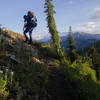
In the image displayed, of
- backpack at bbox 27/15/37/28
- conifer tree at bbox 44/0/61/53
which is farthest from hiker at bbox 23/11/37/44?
conifer tree at bbox 44/0/61/53

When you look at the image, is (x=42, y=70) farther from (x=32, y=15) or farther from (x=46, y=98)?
(x=32, y=15)

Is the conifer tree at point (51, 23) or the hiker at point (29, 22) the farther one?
the conifer tree at point (51, 23)

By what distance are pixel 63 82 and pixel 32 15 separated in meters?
7.25

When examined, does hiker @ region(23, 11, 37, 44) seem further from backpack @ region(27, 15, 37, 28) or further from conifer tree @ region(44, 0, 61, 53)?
conifer tree @ region(44, 0, 61, 53)

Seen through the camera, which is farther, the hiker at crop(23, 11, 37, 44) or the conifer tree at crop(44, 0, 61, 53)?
the conifer tree at crop(44, 0, 61, 53)

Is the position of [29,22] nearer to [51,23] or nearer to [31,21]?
[31,21]

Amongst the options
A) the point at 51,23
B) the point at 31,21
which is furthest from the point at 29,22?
the point at 51,23

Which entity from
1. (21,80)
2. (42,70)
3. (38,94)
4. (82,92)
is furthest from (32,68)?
(82,92)

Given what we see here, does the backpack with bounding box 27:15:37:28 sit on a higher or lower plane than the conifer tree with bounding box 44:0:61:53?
lower

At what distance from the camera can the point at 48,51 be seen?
1566cm

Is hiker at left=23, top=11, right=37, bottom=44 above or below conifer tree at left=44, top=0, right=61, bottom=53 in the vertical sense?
below

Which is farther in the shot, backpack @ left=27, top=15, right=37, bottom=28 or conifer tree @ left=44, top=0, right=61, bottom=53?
conifer tree @ left=44, top=0, right=61, bottom=53

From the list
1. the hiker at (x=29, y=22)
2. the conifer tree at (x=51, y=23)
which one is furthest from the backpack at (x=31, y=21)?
the conifer tree at (x=51, y=23)

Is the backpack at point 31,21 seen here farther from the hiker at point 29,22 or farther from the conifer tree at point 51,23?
the conifer tree at point 51,23
